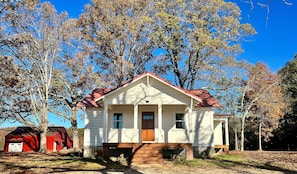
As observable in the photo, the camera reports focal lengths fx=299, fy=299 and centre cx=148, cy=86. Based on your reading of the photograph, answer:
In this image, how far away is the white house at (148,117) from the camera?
1872 cm

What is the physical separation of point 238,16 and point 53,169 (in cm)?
2000

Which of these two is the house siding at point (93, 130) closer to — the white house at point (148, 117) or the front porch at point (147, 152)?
the white house at point (148, 117)

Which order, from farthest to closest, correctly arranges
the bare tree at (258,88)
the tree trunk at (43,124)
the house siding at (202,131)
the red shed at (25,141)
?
1. the red shed at (25,141)
2. the bare tree at (258,88)
3. the tree trunk at (43,124)
4. the house siding at (202,131)

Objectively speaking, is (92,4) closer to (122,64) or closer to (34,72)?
(122,64)

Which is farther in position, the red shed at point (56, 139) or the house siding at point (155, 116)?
the red shed at point (56, 139)

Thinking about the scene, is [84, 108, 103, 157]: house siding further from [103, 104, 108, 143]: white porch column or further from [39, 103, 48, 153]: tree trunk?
[39, 103, 48, 153]: tree trunk

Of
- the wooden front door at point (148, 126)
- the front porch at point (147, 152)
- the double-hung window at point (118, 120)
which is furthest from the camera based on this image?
the double-hung window at point (118, 120)

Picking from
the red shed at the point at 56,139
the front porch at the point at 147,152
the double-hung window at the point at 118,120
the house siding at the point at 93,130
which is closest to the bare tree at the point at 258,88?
the double-hung window at the point at 118,120

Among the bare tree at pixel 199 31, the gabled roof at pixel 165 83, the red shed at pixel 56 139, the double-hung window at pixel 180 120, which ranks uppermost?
the bare tree at pixel 199 31

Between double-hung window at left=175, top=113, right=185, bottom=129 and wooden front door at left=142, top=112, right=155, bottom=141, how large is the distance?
1.59 meters

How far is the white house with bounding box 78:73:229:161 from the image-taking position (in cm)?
1872

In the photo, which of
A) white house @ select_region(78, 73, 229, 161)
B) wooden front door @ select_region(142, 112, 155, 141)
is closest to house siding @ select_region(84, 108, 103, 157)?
white house @ select_region(78, 73, 229, 161)

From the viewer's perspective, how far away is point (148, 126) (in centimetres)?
2019

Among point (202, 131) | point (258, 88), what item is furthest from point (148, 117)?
point (258, 88)
